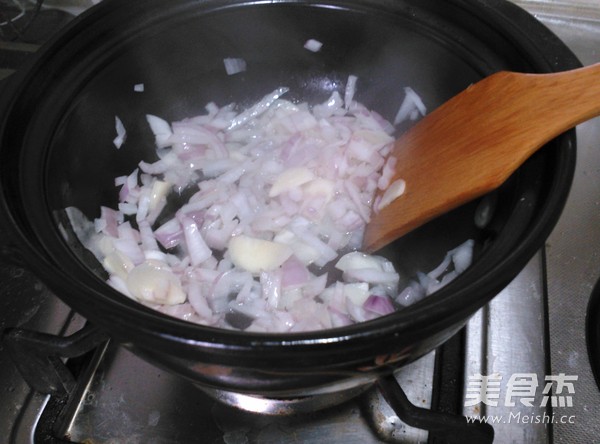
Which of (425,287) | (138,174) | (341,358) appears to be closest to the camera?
(341,358)

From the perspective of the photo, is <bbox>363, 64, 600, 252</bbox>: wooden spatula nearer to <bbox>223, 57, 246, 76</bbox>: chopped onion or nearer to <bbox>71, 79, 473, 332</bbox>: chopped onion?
<bbox>71, 79, 473, 332</bbox>: chopped onion

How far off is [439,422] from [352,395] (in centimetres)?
21

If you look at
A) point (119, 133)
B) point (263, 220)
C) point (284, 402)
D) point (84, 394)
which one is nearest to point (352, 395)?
point (284, 402)

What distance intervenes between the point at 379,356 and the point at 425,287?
428 millimetres

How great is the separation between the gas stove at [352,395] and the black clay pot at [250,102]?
0.21 meters

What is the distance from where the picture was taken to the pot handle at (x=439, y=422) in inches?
34.5

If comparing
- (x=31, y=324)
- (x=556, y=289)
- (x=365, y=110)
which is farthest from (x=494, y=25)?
(x=31, y=324)

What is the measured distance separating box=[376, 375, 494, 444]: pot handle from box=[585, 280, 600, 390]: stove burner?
1.00 feet

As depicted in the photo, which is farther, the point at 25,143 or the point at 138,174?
the point at 138,174

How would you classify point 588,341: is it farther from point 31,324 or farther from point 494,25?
point 31,324

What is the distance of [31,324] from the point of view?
1.15 m

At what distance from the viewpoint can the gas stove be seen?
3.29 feet

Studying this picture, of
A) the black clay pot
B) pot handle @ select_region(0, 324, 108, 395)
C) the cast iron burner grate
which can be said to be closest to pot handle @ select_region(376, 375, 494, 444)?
the cast iron burner grate

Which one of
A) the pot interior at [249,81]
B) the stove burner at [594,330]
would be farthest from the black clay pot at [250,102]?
the stove burner at [594,330]
